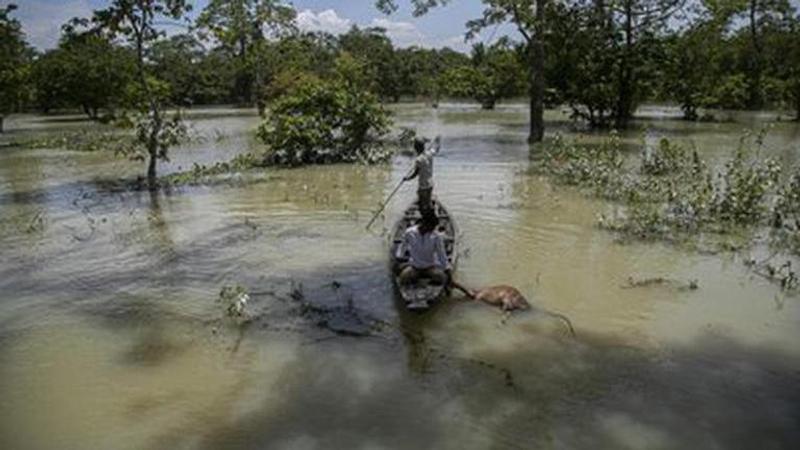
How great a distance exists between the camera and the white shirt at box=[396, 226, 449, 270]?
9133 millimetres

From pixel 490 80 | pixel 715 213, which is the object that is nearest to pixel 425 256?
pixel 715 213

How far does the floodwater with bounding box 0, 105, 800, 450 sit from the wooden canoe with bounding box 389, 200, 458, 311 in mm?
406

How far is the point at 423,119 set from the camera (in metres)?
45.6

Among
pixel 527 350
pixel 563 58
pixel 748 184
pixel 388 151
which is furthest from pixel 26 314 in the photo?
pixel 563 58

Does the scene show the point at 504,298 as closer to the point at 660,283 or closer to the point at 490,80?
the point at 660,283

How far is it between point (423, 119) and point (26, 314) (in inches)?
1465

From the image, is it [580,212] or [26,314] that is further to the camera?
[580,212]

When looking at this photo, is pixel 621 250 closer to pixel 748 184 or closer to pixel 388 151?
pixel 748 184

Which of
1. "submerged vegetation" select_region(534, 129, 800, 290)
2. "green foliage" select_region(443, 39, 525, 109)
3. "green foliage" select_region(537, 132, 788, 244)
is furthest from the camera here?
"green foliage" select_region(443, 39, 525, 109)

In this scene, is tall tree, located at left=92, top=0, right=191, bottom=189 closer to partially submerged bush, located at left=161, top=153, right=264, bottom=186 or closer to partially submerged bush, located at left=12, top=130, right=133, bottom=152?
partially submerged bush, located at left=161, top=153, right=264, bottom=186

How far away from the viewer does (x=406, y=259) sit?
9625 mm

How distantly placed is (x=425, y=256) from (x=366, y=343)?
4.59ft

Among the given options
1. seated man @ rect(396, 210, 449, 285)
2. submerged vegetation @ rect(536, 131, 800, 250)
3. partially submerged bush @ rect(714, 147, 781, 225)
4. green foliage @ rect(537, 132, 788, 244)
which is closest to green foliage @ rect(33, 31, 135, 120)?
green foliage @ rect(537, 132, 788, 244)

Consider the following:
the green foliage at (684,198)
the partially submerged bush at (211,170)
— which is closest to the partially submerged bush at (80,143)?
the partially submerged bush at (211,170)
